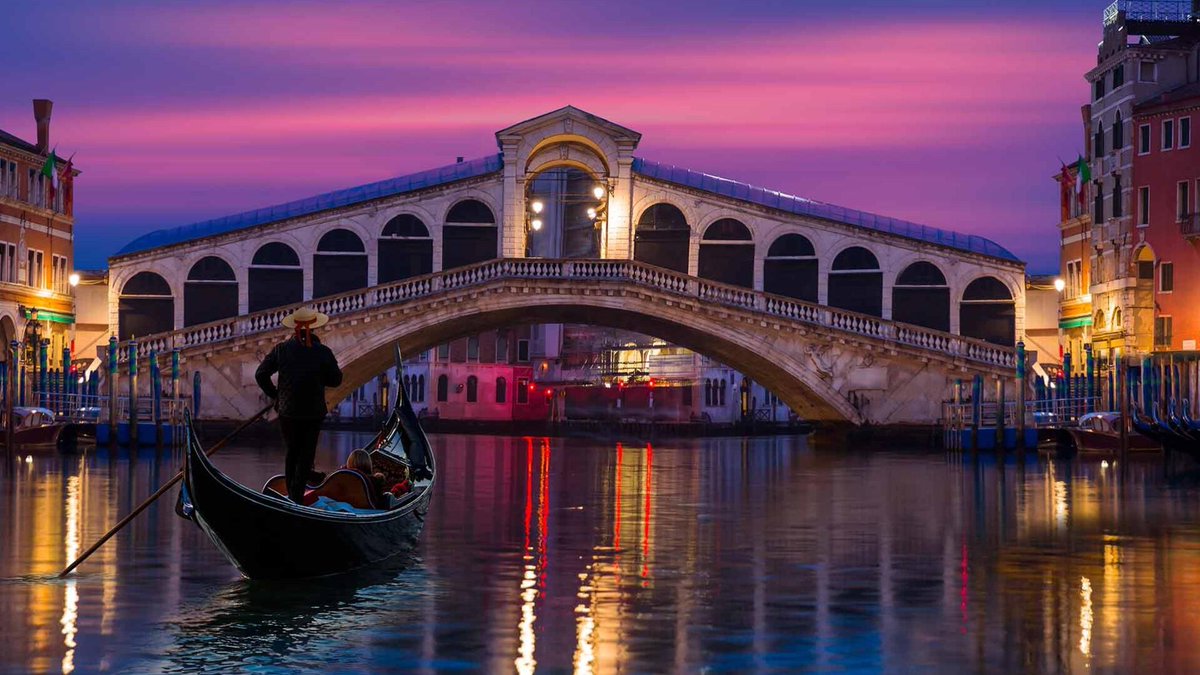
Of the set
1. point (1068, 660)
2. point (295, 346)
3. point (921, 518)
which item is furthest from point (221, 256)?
point (1068, 660)

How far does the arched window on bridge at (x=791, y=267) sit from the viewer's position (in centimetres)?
4578

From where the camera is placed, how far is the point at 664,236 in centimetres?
4575

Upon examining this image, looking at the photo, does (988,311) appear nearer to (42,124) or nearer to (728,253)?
(728,253)

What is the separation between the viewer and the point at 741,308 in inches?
1645

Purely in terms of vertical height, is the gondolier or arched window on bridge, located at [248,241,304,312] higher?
arched window on bridge, located at [248,241,304,312]

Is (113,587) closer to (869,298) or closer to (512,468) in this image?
(512,468)

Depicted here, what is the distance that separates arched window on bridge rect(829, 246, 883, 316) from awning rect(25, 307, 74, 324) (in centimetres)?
1862

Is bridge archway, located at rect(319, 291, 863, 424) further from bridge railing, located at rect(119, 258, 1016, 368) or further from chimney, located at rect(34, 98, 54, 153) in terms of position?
chimney, located at rect(34, 98, 54, 153)

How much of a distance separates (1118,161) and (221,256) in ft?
69.0

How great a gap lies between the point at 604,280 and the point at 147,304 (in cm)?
1137

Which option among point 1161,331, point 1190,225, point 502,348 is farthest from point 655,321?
point 502,348

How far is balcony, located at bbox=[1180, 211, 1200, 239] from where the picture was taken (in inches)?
1649

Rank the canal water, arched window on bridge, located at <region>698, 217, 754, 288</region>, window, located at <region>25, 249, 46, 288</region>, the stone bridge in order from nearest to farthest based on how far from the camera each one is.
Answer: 1. the canal water
2. the stone bridge
3. arched window on bridge, located at <region>698, 217, 754, 288</region>
4. window, located at <region>25, 249, 46, 288</region>

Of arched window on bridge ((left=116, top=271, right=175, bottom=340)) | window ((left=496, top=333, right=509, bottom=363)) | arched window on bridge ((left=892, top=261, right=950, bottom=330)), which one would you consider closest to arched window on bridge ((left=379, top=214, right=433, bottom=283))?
arched window on bridge ((left=116, top=271, right=175, bottom=340))
